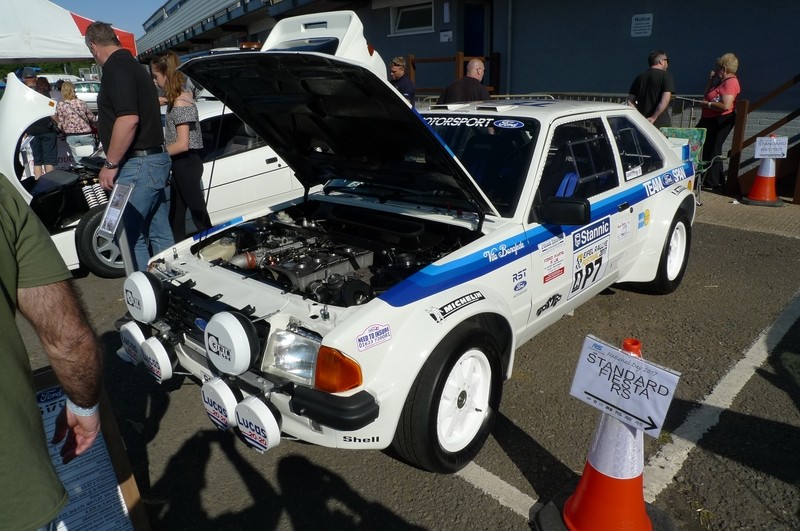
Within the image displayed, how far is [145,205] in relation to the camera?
15.5 feet

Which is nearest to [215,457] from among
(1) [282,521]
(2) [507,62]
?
(1) [282,521]

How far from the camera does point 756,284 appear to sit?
16.9ft

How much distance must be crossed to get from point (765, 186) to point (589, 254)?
5.79 m

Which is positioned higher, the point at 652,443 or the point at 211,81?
the point at 211,81

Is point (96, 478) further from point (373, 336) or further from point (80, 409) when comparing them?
point (373, 336)

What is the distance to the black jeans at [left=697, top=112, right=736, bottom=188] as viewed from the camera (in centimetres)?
841

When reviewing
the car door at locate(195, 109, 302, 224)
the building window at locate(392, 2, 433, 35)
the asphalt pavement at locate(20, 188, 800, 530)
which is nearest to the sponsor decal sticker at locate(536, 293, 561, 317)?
the asphalt pavement at locate(20, 188, 800, 530)

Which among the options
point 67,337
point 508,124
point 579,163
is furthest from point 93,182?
point 67,337

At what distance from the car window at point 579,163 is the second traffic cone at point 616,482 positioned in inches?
58.9

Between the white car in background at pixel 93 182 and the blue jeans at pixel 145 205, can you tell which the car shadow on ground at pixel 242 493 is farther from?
the white car in background at pixel 93 182

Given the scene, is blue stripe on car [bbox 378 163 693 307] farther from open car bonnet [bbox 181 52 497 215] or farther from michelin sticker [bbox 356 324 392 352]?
open car bonnet [bbox 181 52 497 215]

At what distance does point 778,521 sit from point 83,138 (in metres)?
11.0

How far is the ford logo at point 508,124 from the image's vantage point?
11.7ft

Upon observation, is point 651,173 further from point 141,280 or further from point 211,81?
point 141,280
